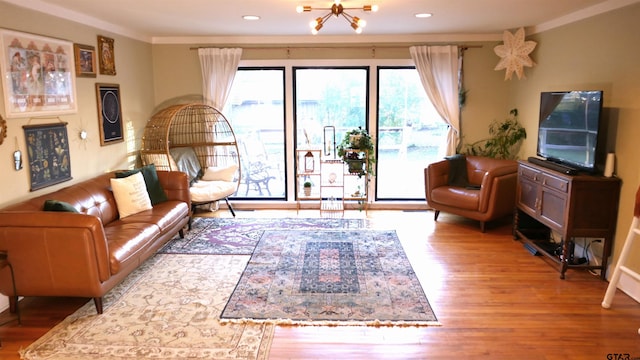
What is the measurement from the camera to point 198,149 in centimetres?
610

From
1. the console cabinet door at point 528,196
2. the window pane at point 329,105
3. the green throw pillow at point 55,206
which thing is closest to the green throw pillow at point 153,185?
the green throw pillow at point 55,206

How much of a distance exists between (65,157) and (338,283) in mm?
2708

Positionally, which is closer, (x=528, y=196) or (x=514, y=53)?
(x=528, y=196)

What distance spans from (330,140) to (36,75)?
3539 mm

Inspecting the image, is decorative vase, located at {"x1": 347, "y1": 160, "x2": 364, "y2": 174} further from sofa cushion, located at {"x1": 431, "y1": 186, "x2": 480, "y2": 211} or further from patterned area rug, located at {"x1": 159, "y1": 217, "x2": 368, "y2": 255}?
sofa cushion, located at {"x1": 431, "y1": 186, "x2": 480, "y2": 211}

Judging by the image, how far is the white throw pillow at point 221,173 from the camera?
588 centimetres

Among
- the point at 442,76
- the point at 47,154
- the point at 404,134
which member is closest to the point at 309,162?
the point at 404,134

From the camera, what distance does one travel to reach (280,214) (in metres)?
6.02

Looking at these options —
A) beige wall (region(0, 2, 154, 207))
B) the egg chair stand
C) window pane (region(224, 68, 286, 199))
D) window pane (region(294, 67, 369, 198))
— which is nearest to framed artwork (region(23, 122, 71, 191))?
beige wall (region(0, 2, 154, 207))

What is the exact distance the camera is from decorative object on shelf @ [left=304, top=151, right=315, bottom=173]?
604 cm

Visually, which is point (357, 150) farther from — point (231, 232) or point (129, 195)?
point (129, 195)

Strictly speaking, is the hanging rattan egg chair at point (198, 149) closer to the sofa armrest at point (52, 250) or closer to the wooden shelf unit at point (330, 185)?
the wooden shelf unit at point (330, 185)

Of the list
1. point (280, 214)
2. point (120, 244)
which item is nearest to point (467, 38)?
point (280, 214)

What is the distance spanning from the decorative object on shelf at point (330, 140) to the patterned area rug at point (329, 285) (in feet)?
5.11
